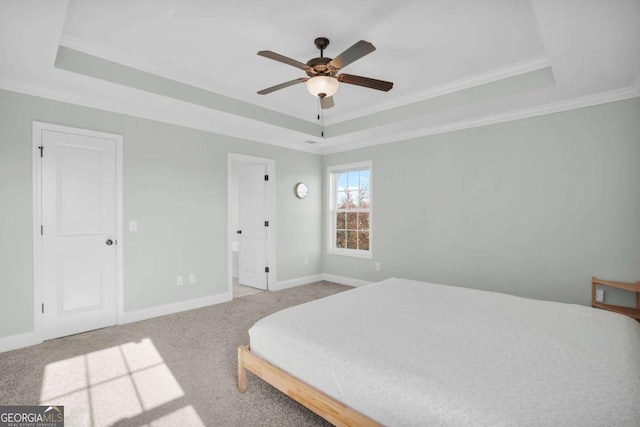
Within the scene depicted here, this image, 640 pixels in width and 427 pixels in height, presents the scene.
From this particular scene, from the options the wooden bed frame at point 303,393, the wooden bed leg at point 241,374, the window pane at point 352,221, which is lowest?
the wooden bed leg at point 241,374

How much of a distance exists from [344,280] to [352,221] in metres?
1.01

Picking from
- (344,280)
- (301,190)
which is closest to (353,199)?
(301,190)

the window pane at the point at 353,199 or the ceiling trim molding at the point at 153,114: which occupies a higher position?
the ceiling trim molding at the point at 153,114

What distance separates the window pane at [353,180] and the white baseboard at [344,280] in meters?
1.54

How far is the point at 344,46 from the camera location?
2.74 metres

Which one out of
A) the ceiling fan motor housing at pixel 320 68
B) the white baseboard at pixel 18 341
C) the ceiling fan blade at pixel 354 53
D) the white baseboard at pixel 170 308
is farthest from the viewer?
the white baseboard at pixel 170 308

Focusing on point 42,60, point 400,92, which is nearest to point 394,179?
point 400,92

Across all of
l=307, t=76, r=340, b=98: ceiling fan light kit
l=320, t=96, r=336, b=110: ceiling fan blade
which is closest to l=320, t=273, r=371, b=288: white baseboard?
l=320, t=96, r=336, b=110: ceiling fan blade

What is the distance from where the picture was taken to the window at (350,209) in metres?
5.13

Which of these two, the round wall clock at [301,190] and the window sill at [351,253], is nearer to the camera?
the window sill at [351,253]

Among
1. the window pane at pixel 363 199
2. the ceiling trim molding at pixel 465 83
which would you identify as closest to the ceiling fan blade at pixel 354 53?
the ceiling trim molding at pixel 465 83

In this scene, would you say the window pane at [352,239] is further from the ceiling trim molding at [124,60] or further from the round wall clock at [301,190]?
the ceiling trim molding at [124,60]

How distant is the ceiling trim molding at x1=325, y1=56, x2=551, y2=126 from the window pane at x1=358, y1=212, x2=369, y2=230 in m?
1.57
